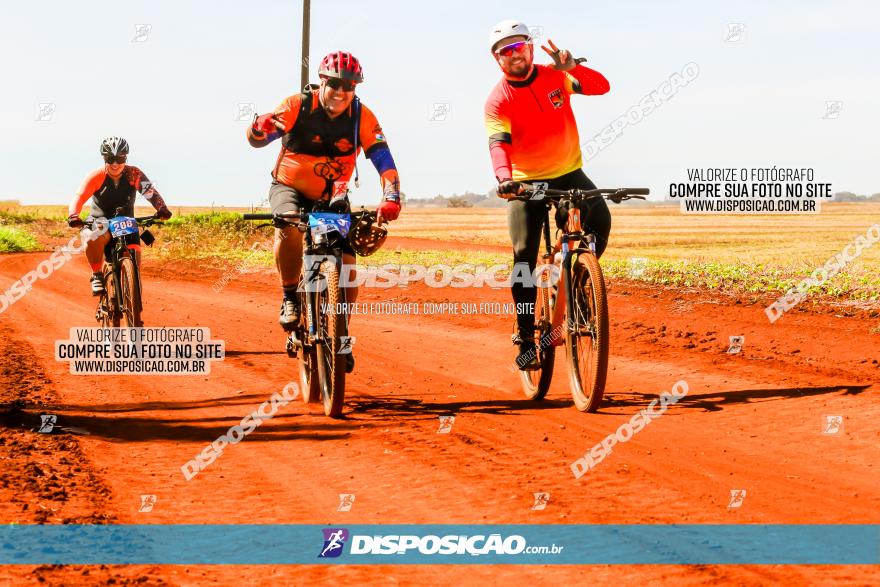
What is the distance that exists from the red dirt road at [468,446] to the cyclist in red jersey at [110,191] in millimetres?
1251

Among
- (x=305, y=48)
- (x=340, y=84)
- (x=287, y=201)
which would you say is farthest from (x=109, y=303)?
(x=305, y=48)

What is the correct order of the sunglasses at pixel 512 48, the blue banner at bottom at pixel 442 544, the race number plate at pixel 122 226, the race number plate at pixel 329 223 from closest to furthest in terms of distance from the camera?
the blue banner at bottom at pixel 442 544
the race number plate at pixel 329 223
the sunglasses at pixel 512 48
the race number plate at pixel 122 226

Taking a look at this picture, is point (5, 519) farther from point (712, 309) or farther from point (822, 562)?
point (712, 309)

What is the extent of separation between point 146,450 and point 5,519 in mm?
1604

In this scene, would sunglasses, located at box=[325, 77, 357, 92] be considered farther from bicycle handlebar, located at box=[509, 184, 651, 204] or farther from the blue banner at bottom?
the blue banner at bottom

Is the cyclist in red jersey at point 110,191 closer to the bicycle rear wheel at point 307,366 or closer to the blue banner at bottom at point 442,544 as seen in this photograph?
the bicycle rear wheel at point 307,366

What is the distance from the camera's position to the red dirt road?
4.63 m

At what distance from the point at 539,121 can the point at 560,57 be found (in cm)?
52

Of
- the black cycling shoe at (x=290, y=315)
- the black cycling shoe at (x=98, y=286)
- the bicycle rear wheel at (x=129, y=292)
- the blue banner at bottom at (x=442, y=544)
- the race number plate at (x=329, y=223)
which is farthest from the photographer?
the black cycling shoe at (x=98, y=286)

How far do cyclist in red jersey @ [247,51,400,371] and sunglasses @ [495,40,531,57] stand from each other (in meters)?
1.08

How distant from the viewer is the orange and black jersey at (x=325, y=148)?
741 centimetres

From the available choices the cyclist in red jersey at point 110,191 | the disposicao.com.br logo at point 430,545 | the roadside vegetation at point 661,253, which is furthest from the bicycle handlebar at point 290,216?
the roadside vegetation at point 661,253

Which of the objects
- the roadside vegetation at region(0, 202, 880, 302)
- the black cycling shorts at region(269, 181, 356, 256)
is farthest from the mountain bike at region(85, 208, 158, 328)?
the roadside vegetation at region(0, 202, 880, 302)

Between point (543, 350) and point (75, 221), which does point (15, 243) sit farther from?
point (543, 350)
